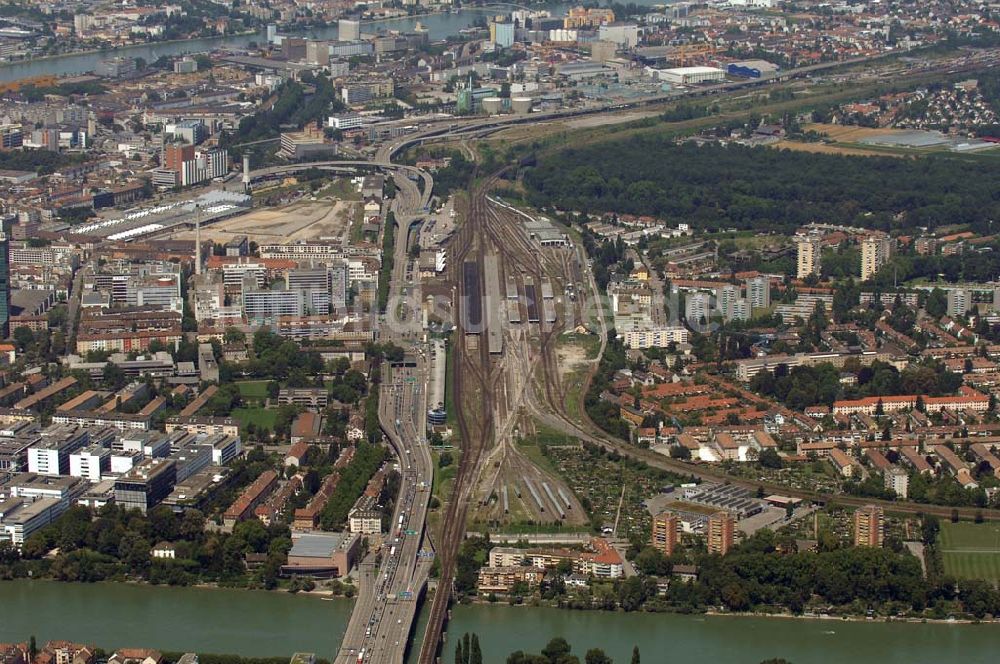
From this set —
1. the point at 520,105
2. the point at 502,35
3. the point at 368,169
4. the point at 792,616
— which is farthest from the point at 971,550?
the point at 502,35

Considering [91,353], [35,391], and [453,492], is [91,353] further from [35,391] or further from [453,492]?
[453,492]

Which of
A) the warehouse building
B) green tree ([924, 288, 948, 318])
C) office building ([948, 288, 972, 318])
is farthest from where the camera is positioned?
the warehouse building

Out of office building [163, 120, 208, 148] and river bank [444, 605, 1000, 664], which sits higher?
office building [163, 120, 208, 148]

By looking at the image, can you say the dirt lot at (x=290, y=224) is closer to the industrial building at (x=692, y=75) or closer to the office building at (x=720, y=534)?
the office building at (x=720, y=534)

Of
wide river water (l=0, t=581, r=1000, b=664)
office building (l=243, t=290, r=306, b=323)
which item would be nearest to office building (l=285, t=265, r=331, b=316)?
office building (l=243, t=290, r=306, b=323)

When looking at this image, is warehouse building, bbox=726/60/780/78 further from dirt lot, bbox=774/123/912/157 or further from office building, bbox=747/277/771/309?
office building, bbox=747/277/771/309

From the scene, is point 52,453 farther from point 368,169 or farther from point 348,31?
point 348,31

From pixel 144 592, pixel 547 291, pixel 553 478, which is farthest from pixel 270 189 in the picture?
pixel 144 592
